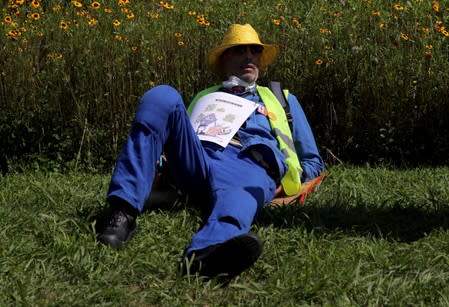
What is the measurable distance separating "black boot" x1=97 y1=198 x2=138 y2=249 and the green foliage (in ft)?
7.06

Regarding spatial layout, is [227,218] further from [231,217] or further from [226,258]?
[226,258]

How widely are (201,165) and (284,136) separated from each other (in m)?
0.64

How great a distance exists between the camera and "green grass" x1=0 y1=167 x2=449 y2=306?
3.62 m

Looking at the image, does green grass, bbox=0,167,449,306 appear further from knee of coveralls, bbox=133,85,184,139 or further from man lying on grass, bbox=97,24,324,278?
knee of coveralls, bbox=133,85,184,139

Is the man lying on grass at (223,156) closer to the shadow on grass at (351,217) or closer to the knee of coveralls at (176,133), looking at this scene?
the knee of coveralls at (176,133)

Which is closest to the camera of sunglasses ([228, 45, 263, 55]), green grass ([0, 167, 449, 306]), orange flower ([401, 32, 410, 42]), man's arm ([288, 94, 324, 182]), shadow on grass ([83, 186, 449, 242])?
green grass ([0, 167, 449, 306])

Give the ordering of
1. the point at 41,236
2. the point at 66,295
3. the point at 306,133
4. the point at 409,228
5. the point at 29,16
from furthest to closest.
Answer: the point at 29,16 → the point at 306,133 → the point at 409,228 → the point at 41,236 → the point at 66,295

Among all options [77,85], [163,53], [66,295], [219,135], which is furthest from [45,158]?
[66,295]

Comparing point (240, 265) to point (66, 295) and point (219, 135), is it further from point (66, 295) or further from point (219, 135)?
point (219, 135)

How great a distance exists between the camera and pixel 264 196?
4586 mm

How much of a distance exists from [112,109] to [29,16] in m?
0.98

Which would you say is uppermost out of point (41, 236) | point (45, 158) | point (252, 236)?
point (252, 236)

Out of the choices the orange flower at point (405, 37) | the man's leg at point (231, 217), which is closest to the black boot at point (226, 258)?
the man's leg at point (231, 217)

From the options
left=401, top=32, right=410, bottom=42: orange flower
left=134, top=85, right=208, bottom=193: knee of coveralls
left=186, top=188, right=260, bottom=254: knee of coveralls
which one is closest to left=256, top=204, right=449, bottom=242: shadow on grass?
left=186, top=188, right=260, bottom=254: knee of coveralls
